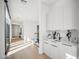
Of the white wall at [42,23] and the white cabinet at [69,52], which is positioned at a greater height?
the white wall at [42,23]

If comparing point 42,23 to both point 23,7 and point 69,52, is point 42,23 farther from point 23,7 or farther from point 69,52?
point 69,52

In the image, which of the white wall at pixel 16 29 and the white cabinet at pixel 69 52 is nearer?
the white cabinet at pixel 69 52

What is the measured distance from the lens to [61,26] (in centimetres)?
406

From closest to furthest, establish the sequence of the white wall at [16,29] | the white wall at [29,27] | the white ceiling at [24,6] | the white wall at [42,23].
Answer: the white ceiling at [24,6] → the white wall at [42,23] → the white wall at [29,27] → the white wall at [16,29]

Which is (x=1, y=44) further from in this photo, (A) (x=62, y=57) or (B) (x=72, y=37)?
(B) (x=72, y=37)

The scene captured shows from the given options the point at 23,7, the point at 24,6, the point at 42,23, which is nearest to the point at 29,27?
the point at 23,7

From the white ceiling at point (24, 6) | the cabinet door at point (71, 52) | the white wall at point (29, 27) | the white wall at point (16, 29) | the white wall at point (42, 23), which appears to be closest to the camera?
the cabinet door at point (71, 52)

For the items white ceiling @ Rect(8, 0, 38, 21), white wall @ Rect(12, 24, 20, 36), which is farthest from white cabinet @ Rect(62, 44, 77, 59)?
white wall @ Rect(12, 24, 20, 36)

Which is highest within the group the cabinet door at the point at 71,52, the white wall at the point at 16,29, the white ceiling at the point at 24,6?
the white ceiling at the point at 24,6

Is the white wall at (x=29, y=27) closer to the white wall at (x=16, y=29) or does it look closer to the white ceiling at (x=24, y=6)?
the white wall at (x=16, y=29)

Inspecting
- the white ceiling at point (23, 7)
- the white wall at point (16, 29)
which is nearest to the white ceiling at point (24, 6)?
the white ceiling at point (23, 7)

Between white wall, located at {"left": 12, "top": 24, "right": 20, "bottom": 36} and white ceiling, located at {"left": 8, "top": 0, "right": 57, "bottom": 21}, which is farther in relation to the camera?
white wall, located at {"left": 12, "top": 24, "right": 20, "bottom": 36}

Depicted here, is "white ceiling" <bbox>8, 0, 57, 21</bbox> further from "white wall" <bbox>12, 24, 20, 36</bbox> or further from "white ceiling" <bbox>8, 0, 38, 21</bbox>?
"white wall" <bbox>12, 24, 20, 36</bbox>

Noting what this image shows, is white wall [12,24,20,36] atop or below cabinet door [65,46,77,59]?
atop
